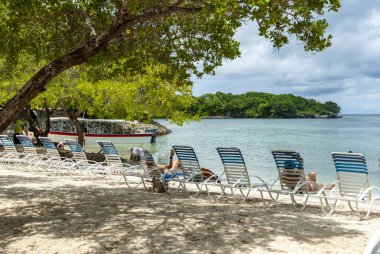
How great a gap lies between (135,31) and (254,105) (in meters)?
171

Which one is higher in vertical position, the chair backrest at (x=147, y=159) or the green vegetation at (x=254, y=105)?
the green vegetation at (x=254, y=105)

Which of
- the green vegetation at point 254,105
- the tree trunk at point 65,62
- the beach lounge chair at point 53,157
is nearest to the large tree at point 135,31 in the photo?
the tree trunk at point 65,62

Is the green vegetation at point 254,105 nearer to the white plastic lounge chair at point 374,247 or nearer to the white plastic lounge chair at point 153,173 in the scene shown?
the white plastic lounge chair at point 153,173

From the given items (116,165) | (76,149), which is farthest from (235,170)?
(76,149)

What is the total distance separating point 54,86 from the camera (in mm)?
24312

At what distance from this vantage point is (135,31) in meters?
9.48

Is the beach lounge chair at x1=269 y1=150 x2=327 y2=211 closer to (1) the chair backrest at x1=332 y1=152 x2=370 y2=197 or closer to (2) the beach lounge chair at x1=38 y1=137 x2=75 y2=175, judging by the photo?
(1) the chair backrest at x1=332 y1=152 x2=370 y2=197

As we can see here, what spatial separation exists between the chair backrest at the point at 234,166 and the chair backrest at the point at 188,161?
2.50 ft

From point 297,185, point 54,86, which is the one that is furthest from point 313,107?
point 297,185

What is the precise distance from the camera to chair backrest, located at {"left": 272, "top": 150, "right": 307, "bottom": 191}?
8.88 meters

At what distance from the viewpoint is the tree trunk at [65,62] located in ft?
24.4

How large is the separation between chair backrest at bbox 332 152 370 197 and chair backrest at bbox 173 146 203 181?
3198mm

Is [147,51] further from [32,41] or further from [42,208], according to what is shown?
[42,208]

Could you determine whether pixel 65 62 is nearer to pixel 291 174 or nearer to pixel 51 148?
pixel 291 174
